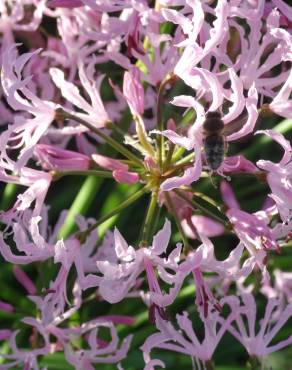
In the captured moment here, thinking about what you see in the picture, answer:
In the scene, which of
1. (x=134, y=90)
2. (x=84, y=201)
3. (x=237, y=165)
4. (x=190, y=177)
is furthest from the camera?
(x=84, y=201)

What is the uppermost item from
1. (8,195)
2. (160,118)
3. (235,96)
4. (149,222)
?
(235,96)

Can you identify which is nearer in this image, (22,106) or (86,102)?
(22,106)

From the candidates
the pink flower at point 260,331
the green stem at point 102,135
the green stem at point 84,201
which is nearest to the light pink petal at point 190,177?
the green stem at point 102,135

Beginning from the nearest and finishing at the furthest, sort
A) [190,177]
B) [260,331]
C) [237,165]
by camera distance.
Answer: [190,177], [237,165], [260,331]

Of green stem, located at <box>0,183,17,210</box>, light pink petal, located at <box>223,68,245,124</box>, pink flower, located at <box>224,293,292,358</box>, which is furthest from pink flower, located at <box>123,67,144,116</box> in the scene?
green stem, located at <box>0,183,17,210</box>

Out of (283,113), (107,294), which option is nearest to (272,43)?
(283,113)

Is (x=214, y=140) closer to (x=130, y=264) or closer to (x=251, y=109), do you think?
(x=251, y=109)

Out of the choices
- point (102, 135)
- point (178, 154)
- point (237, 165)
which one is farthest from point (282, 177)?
point (102, 135)

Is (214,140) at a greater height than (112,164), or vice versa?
(214,140)
